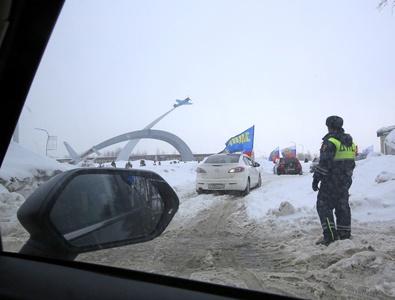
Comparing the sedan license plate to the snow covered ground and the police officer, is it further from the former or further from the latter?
the police officer

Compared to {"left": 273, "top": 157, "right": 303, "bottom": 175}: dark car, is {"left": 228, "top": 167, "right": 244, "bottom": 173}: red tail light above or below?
below

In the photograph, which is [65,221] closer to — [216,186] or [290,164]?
[290,164]

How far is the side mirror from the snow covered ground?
1.81ft

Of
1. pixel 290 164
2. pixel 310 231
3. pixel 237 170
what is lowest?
pixel 310 231

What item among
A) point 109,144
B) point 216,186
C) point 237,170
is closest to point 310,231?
point 109,144

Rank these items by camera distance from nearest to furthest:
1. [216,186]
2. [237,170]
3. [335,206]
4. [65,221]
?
[65,221] → [335,206] → [216,186] → [237,170]

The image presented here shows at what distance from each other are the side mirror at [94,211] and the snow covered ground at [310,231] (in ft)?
1.81

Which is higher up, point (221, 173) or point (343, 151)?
point (343, 151)

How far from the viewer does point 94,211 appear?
2.52 meters

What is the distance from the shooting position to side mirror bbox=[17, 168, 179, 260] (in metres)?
2.17

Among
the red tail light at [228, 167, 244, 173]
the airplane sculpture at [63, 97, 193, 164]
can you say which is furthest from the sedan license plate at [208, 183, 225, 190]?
the airplane sculpture at [63, 97, 193, 164]

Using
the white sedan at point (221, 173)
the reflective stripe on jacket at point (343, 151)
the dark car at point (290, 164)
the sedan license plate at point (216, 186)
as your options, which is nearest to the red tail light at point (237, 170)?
the white sedan at point (221, 173)

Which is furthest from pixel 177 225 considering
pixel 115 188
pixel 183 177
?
pixel 183 177

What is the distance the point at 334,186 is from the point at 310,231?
72 cm
